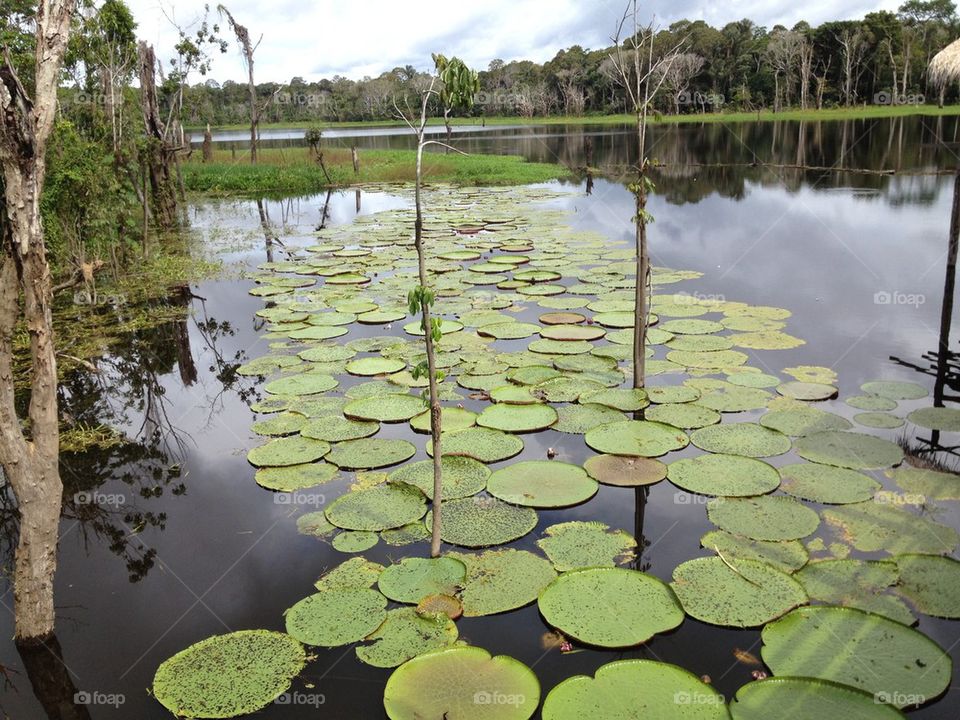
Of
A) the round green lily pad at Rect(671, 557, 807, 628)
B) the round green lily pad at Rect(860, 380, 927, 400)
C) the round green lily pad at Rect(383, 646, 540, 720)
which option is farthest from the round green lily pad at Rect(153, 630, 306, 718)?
the round green lily pad at Rect(860, 380, 927, 400)

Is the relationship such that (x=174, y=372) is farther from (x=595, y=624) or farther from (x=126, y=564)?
(x=595, y=624)

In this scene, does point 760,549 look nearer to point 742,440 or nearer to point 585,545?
point 585,545

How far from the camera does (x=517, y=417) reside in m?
5.34

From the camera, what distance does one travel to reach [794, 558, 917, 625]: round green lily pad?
122 inches

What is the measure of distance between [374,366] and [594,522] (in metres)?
3.26

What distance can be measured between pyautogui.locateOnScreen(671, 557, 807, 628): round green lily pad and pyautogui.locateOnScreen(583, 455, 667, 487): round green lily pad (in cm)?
88

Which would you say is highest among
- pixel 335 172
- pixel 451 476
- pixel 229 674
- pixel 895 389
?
pixel 335 172

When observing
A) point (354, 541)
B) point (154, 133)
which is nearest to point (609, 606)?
point (354, 541)

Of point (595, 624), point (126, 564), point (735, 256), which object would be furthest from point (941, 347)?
point (126, 564)

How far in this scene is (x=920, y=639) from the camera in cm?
286

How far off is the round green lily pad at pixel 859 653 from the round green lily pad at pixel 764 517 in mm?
707

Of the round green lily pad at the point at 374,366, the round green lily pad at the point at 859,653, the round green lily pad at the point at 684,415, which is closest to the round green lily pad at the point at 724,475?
the round green lily pad at the point at 684,415

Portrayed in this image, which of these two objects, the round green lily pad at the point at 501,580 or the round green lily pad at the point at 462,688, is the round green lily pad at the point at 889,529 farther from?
the round green lily pad at the point at 462,688

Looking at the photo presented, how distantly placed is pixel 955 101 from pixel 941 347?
2168 inches
